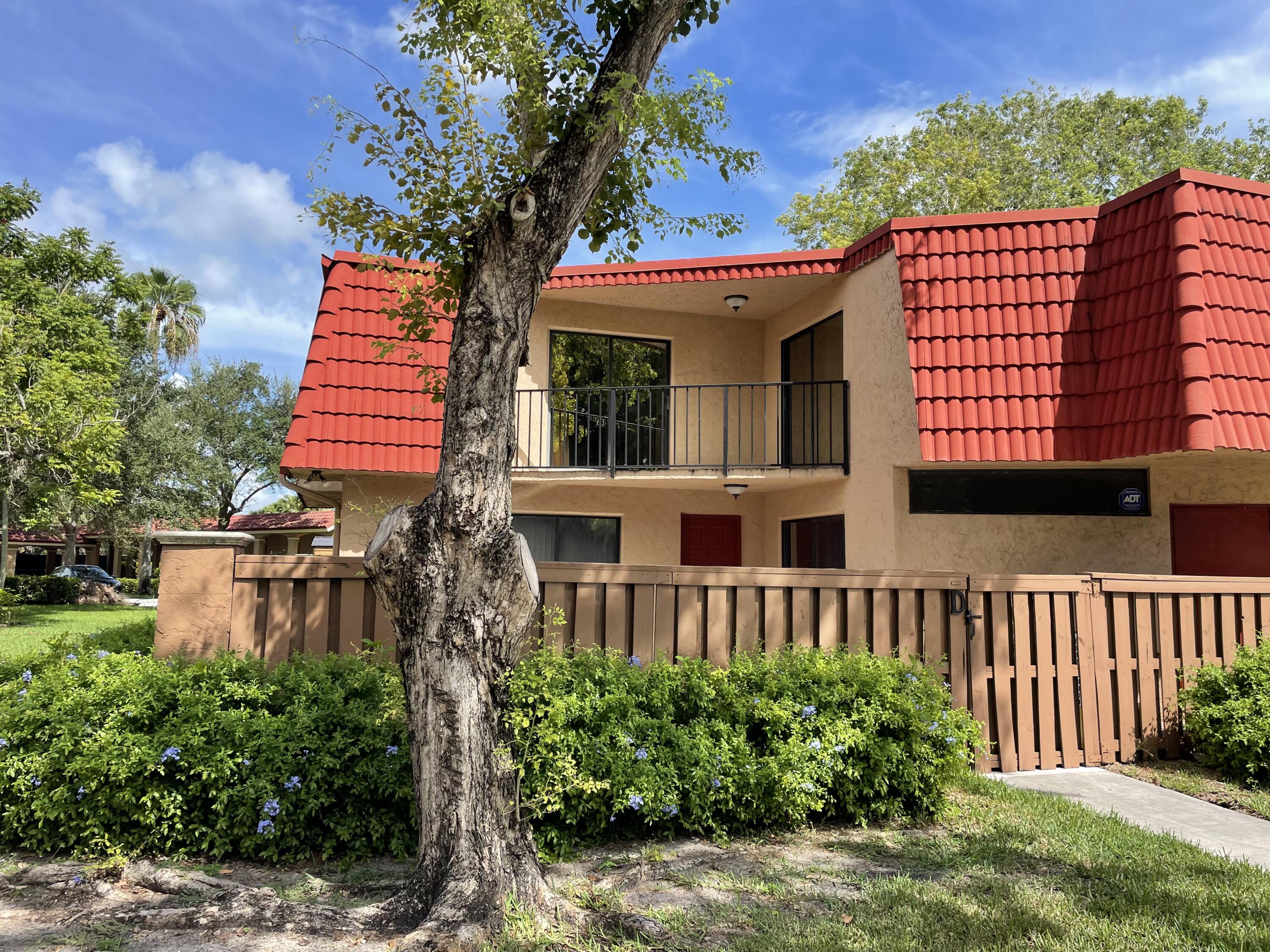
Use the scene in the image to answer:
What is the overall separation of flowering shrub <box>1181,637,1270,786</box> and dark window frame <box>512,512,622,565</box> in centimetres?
804

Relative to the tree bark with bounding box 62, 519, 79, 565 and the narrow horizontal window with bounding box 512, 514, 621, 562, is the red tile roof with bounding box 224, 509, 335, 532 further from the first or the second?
the narrow horizontal window with bounding box 512, 514, 621, 562

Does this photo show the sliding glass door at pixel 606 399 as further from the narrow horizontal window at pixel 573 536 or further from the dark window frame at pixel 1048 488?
the dark window frame at pixel 1048 488

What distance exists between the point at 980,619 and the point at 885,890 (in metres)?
3.18

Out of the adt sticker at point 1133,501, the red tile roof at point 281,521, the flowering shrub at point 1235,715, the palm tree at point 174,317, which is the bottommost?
the flowering shrub at point 1235,715

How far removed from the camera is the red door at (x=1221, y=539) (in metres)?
9.95

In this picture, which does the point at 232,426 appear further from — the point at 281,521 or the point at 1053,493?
the point at 1053,493

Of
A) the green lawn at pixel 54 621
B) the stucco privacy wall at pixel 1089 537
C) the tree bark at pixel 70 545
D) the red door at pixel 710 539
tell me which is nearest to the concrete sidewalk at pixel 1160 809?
the stucco privacy wall at pixel 1089 537

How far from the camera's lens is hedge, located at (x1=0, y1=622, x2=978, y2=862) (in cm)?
476

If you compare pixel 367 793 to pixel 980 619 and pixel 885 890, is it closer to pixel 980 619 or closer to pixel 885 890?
pixel 885 890

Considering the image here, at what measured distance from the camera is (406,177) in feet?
17.9

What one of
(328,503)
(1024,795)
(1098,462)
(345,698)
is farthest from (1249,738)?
Result: (328,503)

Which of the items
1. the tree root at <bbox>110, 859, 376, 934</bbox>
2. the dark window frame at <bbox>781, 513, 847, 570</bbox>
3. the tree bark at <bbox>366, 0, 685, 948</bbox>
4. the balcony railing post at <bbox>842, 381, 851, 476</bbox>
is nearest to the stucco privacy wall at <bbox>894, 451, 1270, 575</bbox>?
the dark window frame at <bbox>781, 513, 847, 570</bbox>

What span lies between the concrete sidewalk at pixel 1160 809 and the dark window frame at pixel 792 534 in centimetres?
502

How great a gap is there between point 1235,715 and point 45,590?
3510 centimetres
